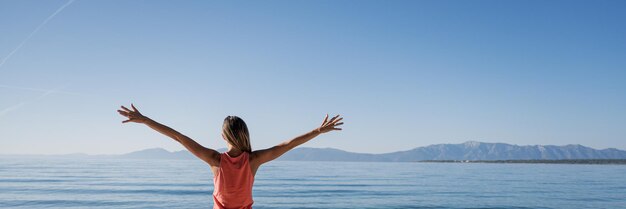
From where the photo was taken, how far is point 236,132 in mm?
4000

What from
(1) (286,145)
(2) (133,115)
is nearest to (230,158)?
(1) (286,145)

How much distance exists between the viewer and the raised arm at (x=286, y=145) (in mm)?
4121

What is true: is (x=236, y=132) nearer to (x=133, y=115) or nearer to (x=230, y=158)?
(x=230, y=158)

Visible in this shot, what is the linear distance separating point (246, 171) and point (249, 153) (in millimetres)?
156

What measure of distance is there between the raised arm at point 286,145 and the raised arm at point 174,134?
337mm

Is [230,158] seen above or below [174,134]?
below

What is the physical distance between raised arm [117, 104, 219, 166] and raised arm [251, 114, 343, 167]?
0.34m

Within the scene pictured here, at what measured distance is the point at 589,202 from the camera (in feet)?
80.2

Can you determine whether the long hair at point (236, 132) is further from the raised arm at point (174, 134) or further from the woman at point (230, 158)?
the raised arm at point (174, 134)

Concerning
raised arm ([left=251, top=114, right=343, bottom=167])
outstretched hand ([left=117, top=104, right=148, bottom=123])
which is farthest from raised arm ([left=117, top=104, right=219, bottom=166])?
raised arm ([left=251, top=114, right=343, bottom=167])

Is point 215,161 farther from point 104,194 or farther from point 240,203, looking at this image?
point 104,194

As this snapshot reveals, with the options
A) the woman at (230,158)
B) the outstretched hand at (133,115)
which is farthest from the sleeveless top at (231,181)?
the outstretched hand at (133,115)

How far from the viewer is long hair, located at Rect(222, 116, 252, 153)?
399 centimetres

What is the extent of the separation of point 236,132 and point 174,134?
0.49m
